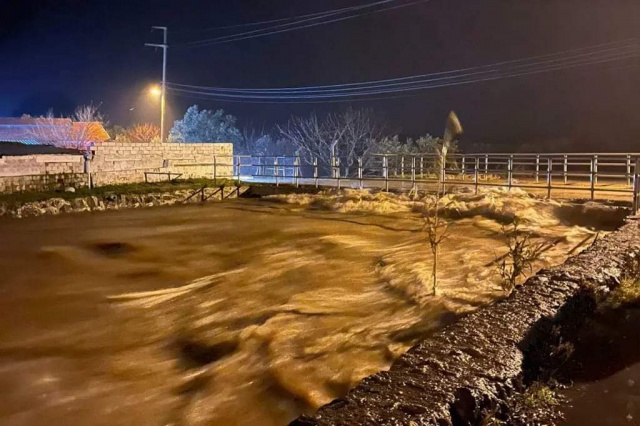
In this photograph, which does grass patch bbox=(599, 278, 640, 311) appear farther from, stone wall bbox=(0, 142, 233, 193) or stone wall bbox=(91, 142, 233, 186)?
stone wall bbox=(91, 142, 233, 186)

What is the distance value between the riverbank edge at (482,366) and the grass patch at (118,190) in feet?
46.9

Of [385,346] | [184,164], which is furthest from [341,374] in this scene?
[184,164]

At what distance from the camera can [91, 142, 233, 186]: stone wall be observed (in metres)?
19.8

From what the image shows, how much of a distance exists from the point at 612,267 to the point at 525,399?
8.86 feet

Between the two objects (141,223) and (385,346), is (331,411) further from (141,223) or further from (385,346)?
(141,223)

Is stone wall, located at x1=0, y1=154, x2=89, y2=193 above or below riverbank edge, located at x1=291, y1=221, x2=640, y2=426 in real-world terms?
above

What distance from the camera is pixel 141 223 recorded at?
15188mm

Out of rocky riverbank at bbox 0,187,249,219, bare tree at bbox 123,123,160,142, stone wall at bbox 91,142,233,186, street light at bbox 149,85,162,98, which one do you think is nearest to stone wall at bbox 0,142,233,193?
stone wall at bbox 91,142,233,186

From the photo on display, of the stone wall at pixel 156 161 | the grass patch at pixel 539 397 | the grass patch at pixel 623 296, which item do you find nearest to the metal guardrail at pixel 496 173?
the stone wall at pixel 156 161

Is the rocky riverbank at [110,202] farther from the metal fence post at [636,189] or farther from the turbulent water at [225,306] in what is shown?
the metal fence post at [636,189]

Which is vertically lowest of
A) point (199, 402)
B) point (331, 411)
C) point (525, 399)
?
point (199, 402)

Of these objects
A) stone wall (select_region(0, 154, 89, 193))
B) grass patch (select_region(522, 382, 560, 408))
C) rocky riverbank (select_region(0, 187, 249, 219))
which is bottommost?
grass patch (select_region(522, 382, 560, 408))

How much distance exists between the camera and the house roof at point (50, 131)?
42000mm

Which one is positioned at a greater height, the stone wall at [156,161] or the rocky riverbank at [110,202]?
the stone wall at [156,161]
